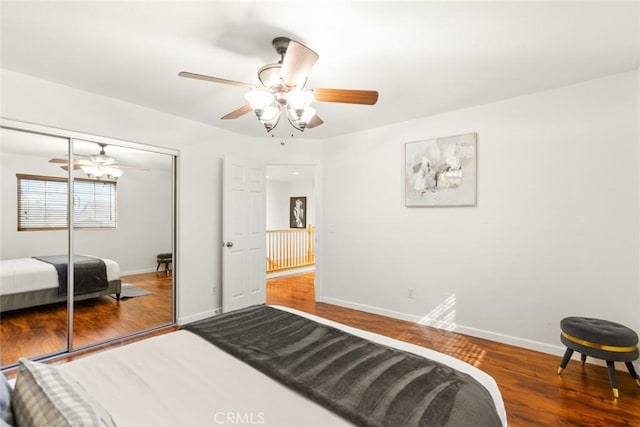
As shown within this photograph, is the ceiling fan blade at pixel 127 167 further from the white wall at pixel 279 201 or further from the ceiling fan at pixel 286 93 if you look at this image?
the white wall at pixel 279 201

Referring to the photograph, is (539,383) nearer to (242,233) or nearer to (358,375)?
(358,375)

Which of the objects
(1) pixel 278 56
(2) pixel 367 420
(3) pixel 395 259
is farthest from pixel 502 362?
(1) pixel 278 56

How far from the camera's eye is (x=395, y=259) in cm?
386

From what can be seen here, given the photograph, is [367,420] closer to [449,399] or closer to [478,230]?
[449,399]

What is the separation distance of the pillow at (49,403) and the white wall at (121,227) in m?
2.14

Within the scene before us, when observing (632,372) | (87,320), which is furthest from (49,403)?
(632,372)

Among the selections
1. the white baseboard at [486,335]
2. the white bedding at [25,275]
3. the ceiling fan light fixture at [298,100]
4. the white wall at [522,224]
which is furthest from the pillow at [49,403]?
the white wall at [522,224]

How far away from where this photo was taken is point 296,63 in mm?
1715

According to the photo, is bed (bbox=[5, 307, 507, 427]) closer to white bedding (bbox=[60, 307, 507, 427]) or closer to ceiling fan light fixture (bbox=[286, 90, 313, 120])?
white bedding (bbox=[60, 307, 507, 427])

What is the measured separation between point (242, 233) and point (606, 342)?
12.1 ft

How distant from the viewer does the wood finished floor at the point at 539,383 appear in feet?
6.39

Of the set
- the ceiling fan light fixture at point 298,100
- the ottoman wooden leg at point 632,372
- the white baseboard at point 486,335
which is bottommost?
the white baseboard at point 486,335

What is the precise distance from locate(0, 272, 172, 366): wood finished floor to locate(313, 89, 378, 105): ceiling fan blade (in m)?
2.79

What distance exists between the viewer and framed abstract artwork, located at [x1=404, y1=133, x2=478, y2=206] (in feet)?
10.7
